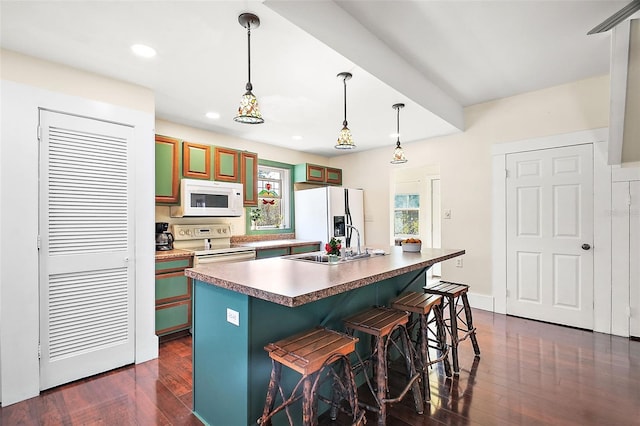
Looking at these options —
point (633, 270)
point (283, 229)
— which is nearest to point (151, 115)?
point (283, 229)

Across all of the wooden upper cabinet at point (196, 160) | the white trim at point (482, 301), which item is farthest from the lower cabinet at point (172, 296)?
the white trim at point (482, 301)

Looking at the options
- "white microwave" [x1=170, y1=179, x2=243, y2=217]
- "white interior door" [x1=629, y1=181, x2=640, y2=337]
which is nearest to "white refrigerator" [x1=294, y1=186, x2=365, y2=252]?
"white microwave" [x1=170, y1=179, x2=243, y2=217]

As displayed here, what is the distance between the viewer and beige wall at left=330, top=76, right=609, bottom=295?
3.29 metres

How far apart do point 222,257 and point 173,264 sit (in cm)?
53

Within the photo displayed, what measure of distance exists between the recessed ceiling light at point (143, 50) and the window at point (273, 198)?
8.36ft

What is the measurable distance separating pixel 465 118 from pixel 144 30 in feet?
12.1

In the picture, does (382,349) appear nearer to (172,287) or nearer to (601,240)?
(172,287)

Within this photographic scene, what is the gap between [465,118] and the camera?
4.06 m

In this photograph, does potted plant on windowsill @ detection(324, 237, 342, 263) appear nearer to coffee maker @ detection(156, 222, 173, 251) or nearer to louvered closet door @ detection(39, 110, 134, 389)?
louvered closet door @ detection(39, 110, 134, 389)

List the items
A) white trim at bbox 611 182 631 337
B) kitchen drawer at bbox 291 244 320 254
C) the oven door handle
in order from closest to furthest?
white trim at bbox 611 182 631 337 → the oven door handle → kitchen drawer at bbox 291 244 320 254

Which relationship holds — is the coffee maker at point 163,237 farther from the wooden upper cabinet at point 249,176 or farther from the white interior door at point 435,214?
the white interior door at point 435,214

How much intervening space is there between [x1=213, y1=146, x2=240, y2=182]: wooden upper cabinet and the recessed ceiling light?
5.35ft

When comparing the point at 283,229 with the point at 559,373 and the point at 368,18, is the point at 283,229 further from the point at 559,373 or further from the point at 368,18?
the point at 559,373

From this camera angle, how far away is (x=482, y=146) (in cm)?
393
